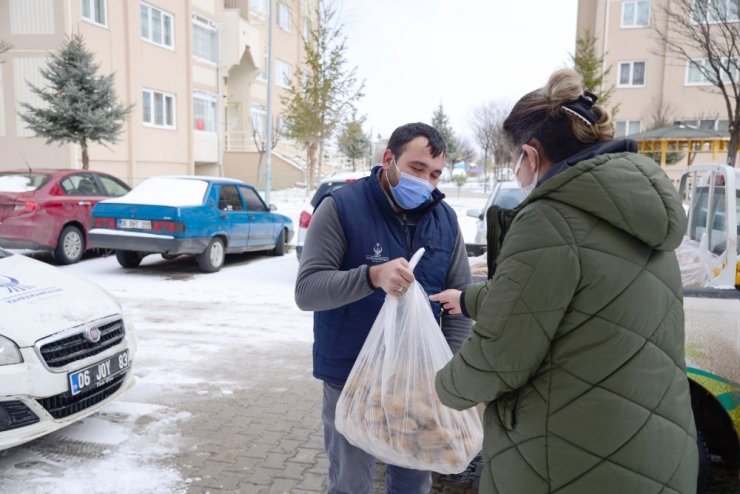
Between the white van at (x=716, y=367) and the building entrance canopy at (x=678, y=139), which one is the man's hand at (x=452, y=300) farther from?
the building entrance canopy at (x=678, y=139)

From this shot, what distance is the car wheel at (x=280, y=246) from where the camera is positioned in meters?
12.9

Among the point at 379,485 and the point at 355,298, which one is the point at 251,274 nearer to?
the point at 379,485

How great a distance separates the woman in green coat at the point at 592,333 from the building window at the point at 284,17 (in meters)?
35.9

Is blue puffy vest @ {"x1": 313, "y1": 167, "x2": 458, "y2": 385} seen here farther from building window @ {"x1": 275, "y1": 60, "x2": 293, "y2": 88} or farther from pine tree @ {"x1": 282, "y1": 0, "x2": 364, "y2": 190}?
building window @ {"x1": 275, "y1": 60, "x2": 293, "y2": 88}

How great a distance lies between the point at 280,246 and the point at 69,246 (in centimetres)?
407

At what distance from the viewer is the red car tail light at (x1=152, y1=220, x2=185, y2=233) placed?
9766mm

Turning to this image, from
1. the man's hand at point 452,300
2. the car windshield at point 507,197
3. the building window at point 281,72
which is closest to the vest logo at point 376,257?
the man's hand at point 452,300

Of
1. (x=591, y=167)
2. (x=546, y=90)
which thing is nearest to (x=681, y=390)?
(x=591, y=167)

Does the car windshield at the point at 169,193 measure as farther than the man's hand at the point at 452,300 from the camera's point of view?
Yes

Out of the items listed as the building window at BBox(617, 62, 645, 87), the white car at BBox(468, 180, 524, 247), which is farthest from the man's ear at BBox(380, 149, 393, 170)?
the building window at BBox(617, 62, 645, 87)

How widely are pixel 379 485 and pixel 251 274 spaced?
7.53 m

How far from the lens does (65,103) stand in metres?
15.6

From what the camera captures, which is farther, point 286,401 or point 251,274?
point 251,274

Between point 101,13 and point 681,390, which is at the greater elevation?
point 101,13
